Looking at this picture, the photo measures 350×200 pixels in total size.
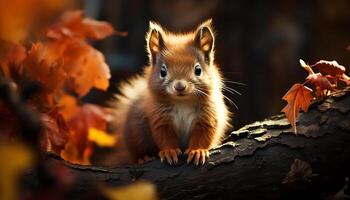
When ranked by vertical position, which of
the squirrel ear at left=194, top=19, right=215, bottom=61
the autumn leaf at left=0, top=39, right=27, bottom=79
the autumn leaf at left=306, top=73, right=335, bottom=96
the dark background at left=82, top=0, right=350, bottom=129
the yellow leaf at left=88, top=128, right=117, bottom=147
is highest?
the dark background at left=82, top=0, right=350, bottom=129

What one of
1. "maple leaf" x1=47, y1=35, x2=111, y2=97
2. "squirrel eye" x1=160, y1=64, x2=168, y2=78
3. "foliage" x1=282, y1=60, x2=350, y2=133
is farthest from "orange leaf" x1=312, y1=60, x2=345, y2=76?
"maple leaf" x1=47, y1=35, x2=111, y2=97

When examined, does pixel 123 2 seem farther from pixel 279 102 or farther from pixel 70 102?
pixel 70 102

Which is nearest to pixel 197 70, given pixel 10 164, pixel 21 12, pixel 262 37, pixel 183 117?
pixel 183 117

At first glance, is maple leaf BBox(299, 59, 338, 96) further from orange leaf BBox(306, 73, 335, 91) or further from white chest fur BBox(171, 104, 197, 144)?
white chest fur BBox(171, 104, 197, 144)

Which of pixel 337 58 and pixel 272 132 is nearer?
pixel 272 132

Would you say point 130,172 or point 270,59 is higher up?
point 270,59

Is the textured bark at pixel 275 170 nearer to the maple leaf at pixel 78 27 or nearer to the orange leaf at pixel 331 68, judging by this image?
the orange leaf at pixel 331 68

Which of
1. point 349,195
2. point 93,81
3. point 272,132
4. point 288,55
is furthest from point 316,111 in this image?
point 288,55
